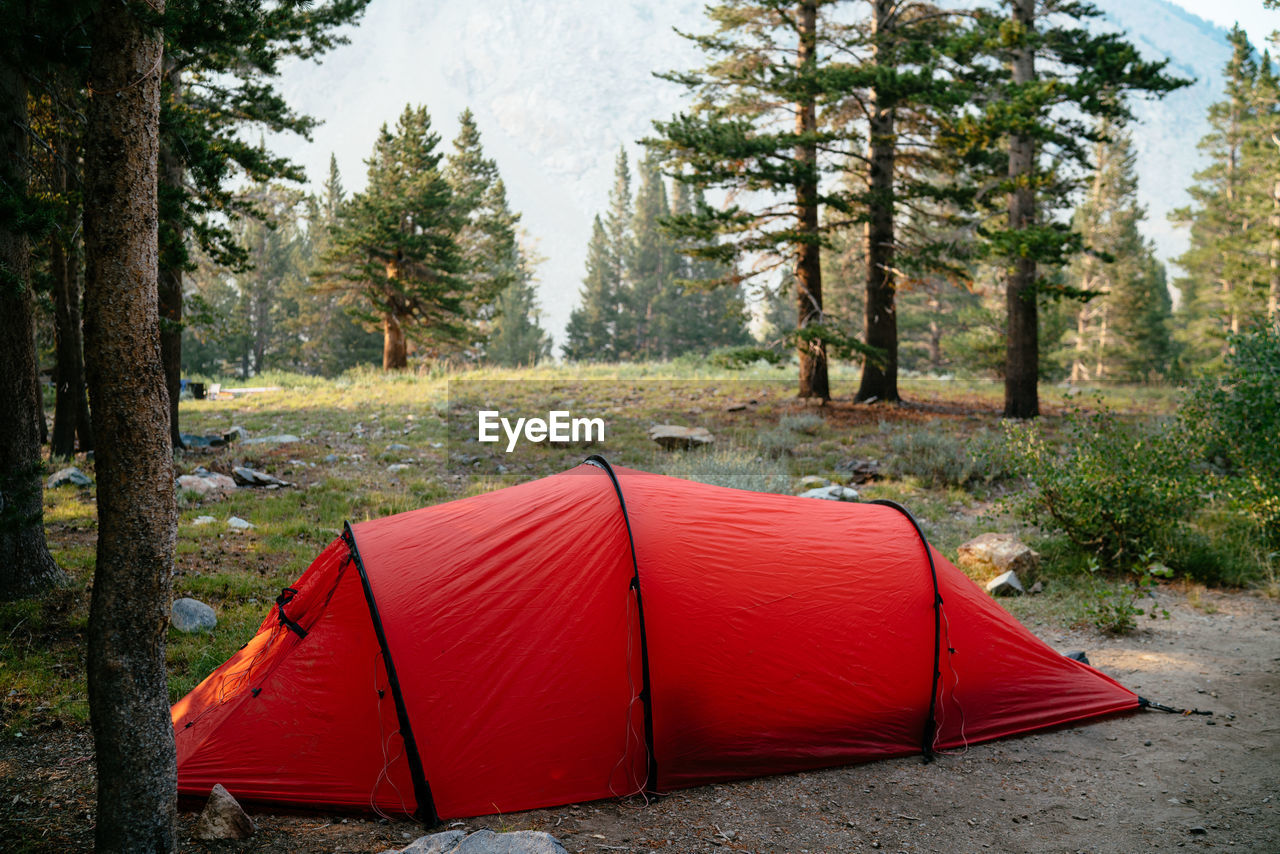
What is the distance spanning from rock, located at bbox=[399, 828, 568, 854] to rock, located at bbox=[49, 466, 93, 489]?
883 centimetres

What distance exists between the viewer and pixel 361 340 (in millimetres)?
40531

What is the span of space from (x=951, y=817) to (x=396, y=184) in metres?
26.4

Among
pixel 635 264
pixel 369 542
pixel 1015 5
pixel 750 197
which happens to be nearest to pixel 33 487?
pixel 369 542

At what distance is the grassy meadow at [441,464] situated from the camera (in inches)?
227

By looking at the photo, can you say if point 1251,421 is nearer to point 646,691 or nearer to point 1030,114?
point 646,691

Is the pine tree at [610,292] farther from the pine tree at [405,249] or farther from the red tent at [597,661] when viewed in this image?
the red tent at [597,661]

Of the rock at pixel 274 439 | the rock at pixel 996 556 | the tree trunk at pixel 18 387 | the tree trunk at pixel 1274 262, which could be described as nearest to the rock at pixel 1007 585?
the rock at pixel 996 556

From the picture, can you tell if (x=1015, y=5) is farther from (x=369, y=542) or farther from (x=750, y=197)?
(x=369, y=542)

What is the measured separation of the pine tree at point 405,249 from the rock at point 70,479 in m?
14.6

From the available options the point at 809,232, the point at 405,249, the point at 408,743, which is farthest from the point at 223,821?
the point at 405,249

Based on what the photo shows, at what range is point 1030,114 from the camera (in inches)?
517

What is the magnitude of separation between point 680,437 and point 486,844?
10.8 m

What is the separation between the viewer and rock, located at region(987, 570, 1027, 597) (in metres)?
7.75

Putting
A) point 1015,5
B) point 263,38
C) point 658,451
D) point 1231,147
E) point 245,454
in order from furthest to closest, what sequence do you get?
point 1231,147, point 1015,5, point 658,451, point 245,454, point 263,38
